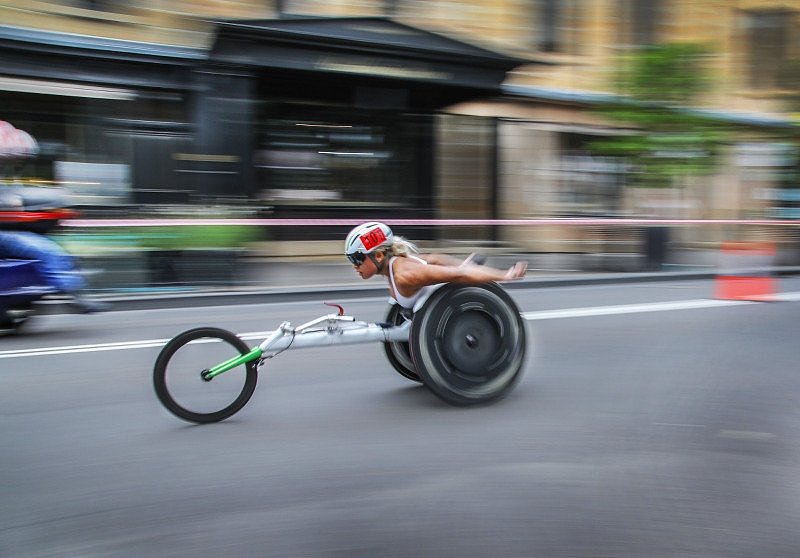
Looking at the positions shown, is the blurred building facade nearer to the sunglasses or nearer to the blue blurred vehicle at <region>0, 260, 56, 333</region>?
the blue blurred vehicle at <region>0, 260, 56, 333</region>

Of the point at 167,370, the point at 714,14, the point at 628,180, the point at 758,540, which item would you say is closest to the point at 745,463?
the point at 758,540

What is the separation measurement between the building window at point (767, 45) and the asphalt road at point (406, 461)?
17.0 meters

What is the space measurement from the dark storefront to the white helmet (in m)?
7.69

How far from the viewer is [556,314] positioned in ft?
27.4

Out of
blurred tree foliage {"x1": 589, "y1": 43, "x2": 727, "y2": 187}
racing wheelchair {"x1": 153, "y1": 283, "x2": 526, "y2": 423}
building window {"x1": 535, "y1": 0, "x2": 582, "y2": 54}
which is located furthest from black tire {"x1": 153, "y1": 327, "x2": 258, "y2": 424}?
building window {"x1": 535, "y1": 0, "x2": 582, "y2": 54}

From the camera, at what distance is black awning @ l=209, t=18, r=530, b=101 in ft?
39.7

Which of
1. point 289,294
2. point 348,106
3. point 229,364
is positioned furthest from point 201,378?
point 348,106

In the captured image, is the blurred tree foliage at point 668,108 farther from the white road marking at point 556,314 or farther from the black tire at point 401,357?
the black tire at point 401,357

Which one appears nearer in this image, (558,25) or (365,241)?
(365,241)

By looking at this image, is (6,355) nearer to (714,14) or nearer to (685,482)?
(685,482)

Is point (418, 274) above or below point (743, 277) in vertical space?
above

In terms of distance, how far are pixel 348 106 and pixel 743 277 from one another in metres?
8.15

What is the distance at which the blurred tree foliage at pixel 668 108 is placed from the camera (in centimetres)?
1218

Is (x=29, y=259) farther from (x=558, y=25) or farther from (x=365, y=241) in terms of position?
(x=558, y=25)
